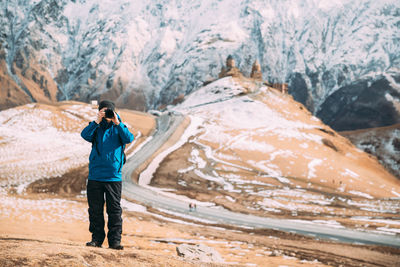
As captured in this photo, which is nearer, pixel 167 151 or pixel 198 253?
pixel 198 253

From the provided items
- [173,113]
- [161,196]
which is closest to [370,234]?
[161,196]

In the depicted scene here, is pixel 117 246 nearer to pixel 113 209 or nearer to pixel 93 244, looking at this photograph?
pixel 93 244

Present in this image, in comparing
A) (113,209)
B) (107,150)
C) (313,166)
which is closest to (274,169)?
(313,166)

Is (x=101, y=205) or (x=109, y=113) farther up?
(x=109, y=113)

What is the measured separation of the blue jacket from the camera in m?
7.50

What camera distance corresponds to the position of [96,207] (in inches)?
297

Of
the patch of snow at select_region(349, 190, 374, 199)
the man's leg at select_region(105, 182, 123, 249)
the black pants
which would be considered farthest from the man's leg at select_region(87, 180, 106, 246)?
the patch of snow at select_region(349, 190, 374, 199)

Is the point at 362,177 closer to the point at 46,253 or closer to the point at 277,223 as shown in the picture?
the point at 277,223

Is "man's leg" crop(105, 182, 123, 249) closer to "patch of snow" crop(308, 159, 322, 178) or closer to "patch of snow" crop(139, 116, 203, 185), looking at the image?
"patch of snow" crop(139, 116, 203, 185)

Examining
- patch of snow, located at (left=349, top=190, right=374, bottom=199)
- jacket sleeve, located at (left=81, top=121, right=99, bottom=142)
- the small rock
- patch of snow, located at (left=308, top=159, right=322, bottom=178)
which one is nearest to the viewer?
jacket sleeve, located at (left=81, top=121, right=99, bottom=142)

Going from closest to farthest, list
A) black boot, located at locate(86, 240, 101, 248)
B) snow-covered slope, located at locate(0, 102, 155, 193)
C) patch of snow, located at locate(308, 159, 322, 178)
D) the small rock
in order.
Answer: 1. black boot, located at locate(86, 240, 101, 248)
2. the small rock
3. snow-covered slope, located at locate(0, 102, 155, 193)
4. patch of snow, located at locate(308, 159, 322, 178)

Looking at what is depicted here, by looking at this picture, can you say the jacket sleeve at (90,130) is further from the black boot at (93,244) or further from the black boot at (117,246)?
the black boot at (117,246)

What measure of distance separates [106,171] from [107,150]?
0.45 metres

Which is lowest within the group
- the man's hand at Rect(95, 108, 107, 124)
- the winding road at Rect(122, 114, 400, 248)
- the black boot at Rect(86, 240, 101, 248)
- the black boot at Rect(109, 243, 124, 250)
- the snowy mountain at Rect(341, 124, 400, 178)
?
the winding road at Rect(122, 114, 400, 248)
